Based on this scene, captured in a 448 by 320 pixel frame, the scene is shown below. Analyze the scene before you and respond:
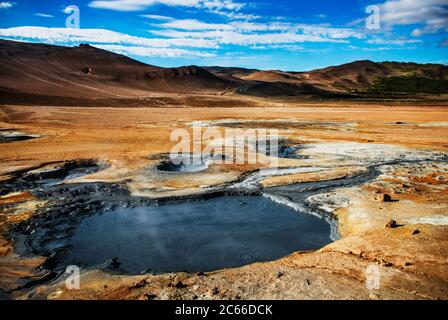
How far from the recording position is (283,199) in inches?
420

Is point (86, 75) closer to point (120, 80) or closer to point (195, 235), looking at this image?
point (120, 80)

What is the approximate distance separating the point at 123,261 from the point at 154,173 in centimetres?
597

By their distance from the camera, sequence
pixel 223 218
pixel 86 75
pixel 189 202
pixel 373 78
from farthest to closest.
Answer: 1. pixel 373 78
2. pixel 86 75
3. pixel 189 202
4. pixel 223 218

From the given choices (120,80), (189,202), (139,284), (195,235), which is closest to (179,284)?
(139,284)

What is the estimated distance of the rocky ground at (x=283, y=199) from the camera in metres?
5.77

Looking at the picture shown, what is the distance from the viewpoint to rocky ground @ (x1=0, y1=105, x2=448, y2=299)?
18.9 ft

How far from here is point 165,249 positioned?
25.7ft

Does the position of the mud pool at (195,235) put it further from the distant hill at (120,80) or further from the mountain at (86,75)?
the mountain at (86,75)

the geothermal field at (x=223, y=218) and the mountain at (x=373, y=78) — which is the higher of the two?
the mountain at (x=373, y=78)

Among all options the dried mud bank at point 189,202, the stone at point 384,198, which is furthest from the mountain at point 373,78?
the stone at point 384,198

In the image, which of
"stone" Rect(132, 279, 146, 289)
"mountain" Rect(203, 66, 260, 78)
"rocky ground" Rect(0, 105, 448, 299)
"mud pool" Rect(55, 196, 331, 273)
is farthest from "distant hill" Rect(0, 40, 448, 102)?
"stone" Rect(132, 279, 146, 289)

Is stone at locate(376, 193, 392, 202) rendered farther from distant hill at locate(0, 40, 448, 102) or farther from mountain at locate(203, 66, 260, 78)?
mountain at locate(203, 66, 260, 78)

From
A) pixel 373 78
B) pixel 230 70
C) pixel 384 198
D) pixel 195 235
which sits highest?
pixel 230 70
